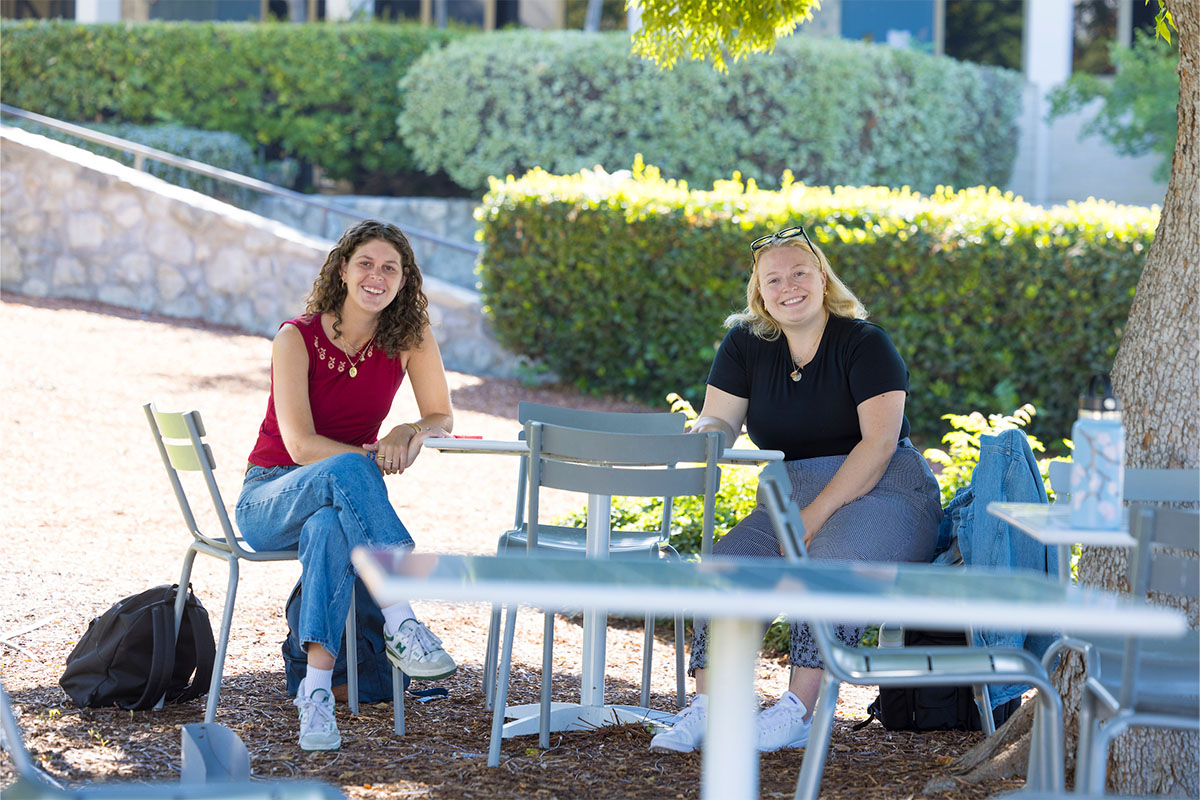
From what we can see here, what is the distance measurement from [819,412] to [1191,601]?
4.30ft

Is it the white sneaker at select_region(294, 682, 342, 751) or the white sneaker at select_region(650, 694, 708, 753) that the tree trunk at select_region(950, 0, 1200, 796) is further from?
the white sneaker at select_region(294, 682, 342, 751)

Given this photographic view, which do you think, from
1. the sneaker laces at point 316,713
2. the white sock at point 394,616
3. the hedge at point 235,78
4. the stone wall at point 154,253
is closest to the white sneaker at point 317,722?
the sneaker laces at point 316,713

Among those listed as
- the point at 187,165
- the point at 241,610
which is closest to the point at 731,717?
the point at 241,610

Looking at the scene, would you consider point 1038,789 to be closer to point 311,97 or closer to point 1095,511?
point 1095,511

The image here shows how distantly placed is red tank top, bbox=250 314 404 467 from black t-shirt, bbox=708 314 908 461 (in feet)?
3.77

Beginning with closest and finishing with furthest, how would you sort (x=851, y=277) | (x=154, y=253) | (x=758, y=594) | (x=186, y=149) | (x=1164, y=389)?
(x=758, y=594)
(x=1164, y=389)
(x=851, y=277)
(x=154, y=253)
(x=186, y=149)

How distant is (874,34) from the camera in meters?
15.2

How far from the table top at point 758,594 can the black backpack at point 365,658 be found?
2080mm

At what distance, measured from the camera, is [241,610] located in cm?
507

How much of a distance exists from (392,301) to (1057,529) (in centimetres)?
245

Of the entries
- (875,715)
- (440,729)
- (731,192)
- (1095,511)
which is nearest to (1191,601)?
(1095,511)

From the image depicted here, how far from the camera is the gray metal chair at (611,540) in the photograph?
4.04 m

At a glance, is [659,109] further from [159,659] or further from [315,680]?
[315,680]

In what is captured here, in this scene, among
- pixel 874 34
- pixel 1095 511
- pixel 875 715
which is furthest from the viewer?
pixel 874 34
